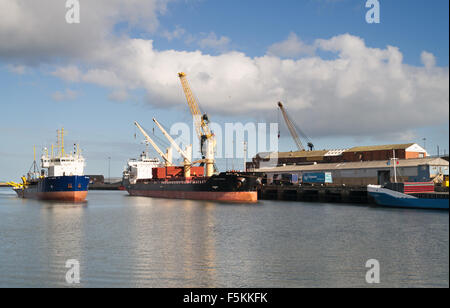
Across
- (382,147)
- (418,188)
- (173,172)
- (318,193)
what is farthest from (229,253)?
(173,172)

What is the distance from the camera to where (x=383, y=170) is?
244ft

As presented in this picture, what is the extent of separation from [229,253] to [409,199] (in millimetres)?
35885

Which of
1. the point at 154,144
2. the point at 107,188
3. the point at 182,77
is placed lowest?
Result: the point at 107,188

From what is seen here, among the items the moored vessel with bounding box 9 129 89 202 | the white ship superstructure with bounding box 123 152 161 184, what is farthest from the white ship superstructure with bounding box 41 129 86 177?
the white ship superstructure with bounding box 123 152 161 184

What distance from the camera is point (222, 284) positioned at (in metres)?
17.0

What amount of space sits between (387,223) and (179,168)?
2636 inches

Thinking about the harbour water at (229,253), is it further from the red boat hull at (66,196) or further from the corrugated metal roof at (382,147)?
the corrugated metal roof at (382,147)

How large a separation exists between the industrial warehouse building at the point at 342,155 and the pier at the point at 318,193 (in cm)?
895

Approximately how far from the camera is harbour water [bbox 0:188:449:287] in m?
17.5

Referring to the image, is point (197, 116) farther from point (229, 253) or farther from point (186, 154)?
point (229, 253)

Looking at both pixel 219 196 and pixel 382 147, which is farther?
pixel 382 147

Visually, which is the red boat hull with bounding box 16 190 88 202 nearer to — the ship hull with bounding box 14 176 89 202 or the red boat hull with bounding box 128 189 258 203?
Answer: the ship hull with bounding box 14 176 89 202
